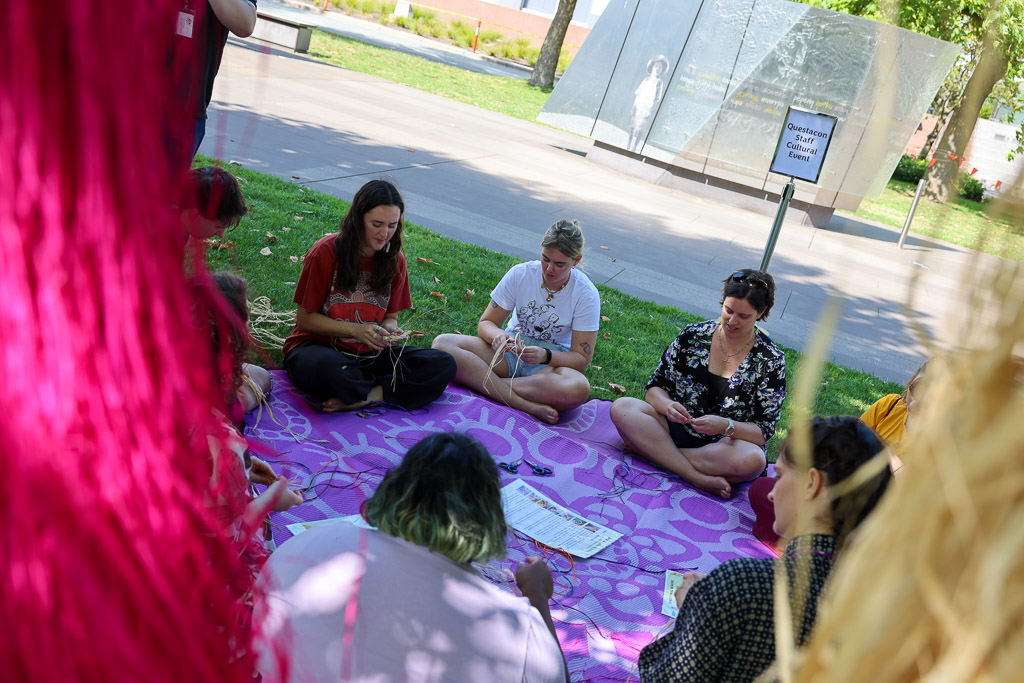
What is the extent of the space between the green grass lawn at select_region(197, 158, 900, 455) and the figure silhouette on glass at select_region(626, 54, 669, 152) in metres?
6.46

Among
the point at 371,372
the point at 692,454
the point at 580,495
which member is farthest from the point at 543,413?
the point at 371,372

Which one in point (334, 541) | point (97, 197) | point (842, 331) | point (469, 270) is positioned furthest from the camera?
point (842, 331)

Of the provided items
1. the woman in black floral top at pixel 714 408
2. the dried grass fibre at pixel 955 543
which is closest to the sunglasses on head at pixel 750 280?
the woman in black floral top at pixel 714 408

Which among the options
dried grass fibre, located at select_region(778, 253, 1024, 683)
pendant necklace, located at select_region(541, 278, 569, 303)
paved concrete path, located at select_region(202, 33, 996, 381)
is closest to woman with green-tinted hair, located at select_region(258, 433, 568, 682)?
dried grass fibre, located at select_region(778, 253, 1024, 683)

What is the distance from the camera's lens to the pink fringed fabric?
59 cm

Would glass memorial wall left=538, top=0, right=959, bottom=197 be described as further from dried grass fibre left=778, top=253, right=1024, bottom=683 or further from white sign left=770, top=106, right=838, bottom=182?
dried grass fibre left=778, top=253, right=1024, bottom=683

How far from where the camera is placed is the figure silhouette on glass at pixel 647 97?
12.4m

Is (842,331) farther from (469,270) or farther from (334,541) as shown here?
(334,541)

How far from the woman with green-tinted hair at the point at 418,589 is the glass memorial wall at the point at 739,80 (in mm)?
10713

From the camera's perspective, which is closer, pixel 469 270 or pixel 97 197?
pixel 97 197

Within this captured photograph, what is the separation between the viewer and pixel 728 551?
371 cm

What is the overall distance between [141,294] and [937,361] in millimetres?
583

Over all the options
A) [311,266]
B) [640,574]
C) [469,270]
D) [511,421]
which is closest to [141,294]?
[640,574]

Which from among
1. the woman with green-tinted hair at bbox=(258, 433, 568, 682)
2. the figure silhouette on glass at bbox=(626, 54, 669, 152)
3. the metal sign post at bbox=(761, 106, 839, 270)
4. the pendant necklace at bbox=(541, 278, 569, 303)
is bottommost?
the woman with green-tinted hair at bbox=(258, 433, 568, 682)
